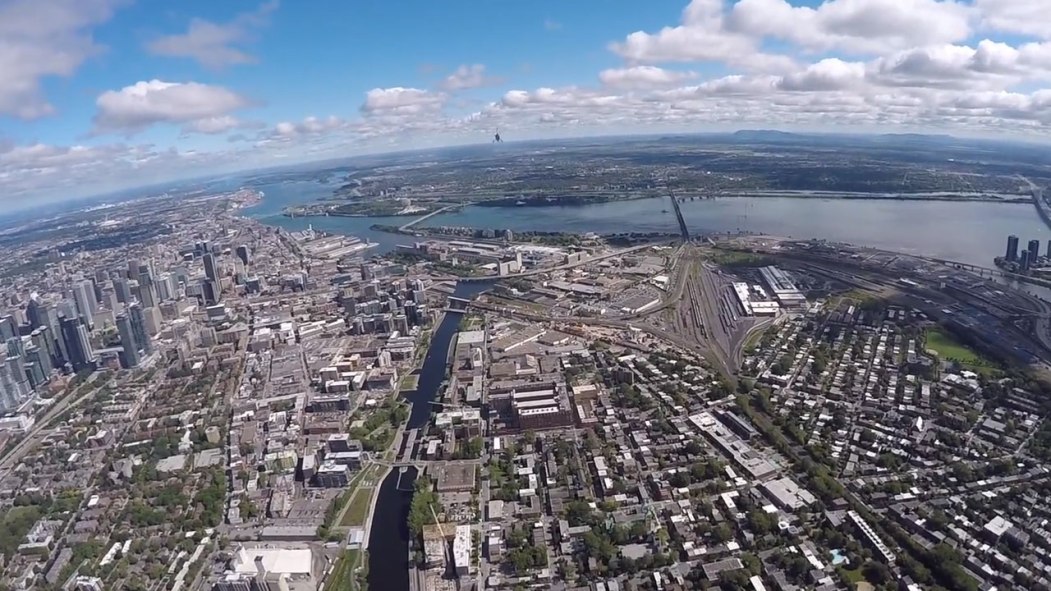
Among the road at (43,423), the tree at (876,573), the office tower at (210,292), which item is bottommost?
the tree at (876,573)

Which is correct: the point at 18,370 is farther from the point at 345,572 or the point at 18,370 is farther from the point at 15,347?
the point at 345,572

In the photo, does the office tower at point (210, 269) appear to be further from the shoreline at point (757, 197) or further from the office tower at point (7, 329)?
the shoreline at point (757, 197)

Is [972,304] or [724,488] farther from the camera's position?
[972,304]

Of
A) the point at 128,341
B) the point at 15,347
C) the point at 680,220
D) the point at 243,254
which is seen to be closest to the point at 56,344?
the point at 15,347

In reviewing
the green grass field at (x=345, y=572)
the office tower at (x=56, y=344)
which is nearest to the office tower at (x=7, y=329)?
the office tower at (x=56, y=344)

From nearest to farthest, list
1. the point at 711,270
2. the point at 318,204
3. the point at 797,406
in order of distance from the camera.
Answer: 1. the point at 797,406
2. the point at 711,270
3. the point at 318,204

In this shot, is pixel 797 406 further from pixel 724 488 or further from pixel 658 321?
pixel 658 321

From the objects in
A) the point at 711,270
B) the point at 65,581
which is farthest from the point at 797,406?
the point at 65,581
